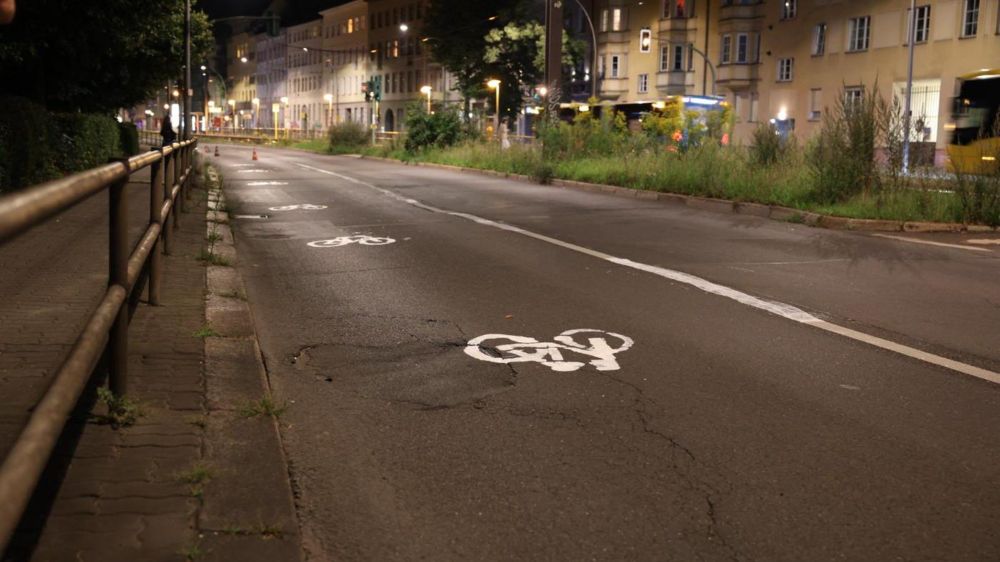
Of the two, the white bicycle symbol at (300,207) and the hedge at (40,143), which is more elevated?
the hedge at (40,143)

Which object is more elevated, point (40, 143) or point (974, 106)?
point (974, 106)

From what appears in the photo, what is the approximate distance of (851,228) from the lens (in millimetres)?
16016

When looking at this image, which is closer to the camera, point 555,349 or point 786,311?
point 555,349

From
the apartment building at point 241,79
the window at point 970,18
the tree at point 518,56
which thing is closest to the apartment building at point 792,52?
the window at point 970,18

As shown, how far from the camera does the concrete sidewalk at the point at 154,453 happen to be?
333cm

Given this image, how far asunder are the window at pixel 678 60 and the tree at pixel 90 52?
38.1 metres

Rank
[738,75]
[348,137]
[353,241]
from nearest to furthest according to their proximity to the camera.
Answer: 1. [353,241]
2. [348,137]
3. [738,75]

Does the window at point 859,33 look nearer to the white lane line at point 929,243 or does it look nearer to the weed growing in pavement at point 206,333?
the white lane line at point 929,243

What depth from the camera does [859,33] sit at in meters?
54.0

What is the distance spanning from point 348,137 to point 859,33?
28.3 meters

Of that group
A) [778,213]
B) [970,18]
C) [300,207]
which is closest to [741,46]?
[970,18]

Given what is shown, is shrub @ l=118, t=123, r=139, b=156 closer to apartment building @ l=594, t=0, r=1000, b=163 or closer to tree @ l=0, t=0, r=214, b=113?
tree @ l=0, t=0, r=214, b=113

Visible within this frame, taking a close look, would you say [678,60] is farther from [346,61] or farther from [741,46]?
[346,61]

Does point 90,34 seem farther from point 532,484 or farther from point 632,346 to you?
point 532,484
